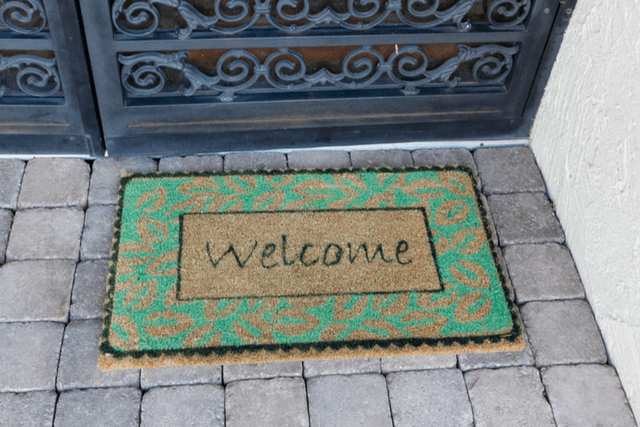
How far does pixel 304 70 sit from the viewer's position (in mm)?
2625

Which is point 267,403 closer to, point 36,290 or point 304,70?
point 36,290

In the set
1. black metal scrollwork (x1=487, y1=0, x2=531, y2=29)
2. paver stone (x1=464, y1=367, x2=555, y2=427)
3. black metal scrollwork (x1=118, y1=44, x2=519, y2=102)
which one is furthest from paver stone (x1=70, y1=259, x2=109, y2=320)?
black metal scrollwork (x1=487, y1=0, x2=531, y2=29)

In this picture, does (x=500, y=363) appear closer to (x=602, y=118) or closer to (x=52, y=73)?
(x=602, y=118)

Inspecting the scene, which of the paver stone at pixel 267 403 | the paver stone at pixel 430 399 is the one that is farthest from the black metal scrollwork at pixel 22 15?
the paver stone at pixel 430 399

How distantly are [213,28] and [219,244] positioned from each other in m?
0.92

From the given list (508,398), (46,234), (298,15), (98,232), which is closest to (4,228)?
(46,234)

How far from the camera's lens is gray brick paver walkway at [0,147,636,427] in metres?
2.03

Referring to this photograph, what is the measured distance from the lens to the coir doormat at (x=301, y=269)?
2.20m

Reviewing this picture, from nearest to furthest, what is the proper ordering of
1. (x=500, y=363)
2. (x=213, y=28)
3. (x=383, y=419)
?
(x=383, y=419)
(x=500, y=363)
(x=213, y=28)

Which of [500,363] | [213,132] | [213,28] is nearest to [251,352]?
[500,363]

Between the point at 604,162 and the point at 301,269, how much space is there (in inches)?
51.6

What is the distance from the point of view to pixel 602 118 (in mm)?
2342

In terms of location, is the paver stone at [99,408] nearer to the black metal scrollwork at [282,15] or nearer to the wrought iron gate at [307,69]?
the wrought iron gate at [307,69]

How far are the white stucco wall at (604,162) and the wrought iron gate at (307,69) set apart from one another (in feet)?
0.76
